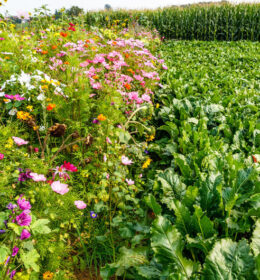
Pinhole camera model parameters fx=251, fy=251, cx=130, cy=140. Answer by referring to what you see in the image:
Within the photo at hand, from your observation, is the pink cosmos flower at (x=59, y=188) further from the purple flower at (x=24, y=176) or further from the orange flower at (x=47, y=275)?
the orange flower at (x=47, y=275)

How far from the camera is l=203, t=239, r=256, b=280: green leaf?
Result: 110 cm

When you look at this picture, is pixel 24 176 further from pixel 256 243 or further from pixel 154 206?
pixel 256 243

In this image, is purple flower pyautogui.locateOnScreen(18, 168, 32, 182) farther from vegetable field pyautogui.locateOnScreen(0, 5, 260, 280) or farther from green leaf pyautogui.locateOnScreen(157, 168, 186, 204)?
green leaf pyautogui.locateOnScreen(157, 168, 186, 204)

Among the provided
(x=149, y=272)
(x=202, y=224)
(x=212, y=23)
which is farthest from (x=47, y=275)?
(x=212, y=23)

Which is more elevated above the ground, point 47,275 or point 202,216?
point 202,216

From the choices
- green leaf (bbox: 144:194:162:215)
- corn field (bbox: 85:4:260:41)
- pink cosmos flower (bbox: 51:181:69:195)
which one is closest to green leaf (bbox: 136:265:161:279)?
green leaf (bbox: 144:194:162:215)

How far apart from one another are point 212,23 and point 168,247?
57.6 feet

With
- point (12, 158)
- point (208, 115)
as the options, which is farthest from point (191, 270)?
point (208, 115)

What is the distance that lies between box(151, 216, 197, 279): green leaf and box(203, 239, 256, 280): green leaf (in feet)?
0.51

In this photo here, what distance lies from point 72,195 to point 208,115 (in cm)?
204

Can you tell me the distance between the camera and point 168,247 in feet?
4.23

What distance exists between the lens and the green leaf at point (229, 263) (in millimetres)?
1097

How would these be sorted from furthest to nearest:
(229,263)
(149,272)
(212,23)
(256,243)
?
(212,23)
(149,272)
(256,243)
(229,263)

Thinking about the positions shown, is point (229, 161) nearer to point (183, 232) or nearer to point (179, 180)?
point (179, 180)
